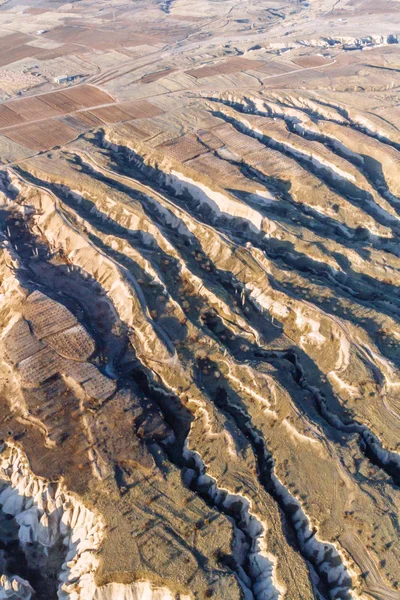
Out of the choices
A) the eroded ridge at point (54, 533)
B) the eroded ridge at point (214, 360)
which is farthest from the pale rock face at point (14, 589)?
the eroded ridge at point (214, 360)

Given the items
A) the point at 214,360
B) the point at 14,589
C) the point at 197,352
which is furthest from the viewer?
the point at 197,352

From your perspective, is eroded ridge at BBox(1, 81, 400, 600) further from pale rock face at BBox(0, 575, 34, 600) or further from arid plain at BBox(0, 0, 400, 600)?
pale rock face at BBox(0, 575, 34, 600)

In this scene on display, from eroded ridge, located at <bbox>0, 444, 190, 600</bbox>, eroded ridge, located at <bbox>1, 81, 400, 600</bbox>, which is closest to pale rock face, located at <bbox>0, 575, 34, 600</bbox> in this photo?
eroded ridge, located at <bbox>0, 444, 190, 600</bbox>

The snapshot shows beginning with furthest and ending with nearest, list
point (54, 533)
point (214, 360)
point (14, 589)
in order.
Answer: point (214, 360) → point (54, 533) → point (14, 589)

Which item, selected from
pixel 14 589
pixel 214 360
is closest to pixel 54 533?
pixel 14 589

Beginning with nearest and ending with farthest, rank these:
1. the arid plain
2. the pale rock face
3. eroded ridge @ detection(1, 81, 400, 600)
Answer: the pale rock face < the arid plain < eroded ridge @ detection(1, 81, 400, 600)

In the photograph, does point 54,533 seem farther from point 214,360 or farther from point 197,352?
point 214,360

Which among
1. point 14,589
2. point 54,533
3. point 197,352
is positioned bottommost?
point 54,533

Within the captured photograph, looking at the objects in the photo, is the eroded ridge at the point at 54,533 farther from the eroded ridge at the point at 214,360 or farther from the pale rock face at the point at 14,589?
the eroded ridge at the point at 214,360

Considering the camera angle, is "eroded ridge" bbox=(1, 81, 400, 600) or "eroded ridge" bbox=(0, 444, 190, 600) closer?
"eroded ridge" bbox=(0, 444, 190, 600)

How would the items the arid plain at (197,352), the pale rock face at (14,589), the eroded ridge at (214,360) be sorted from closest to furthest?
the pale rock face at (14,589) < the arid plain at (197,352) < the eroded ridge at (214,360)
